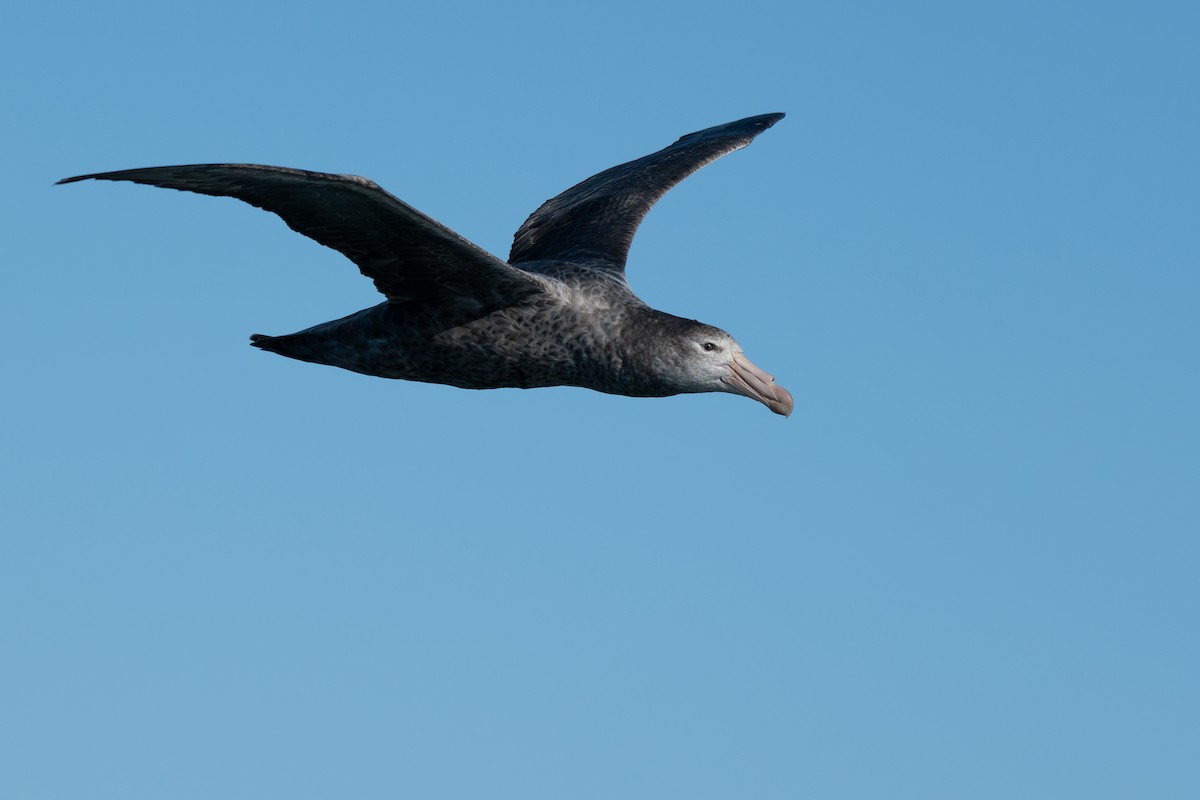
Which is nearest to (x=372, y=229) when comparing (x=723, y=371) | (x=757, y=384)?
(x=723, y=371)

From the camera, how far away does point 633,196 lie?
1503cm

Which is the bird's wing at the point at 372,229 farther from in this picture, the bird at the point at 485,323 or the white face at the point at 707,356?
the white face at the point at 707,356

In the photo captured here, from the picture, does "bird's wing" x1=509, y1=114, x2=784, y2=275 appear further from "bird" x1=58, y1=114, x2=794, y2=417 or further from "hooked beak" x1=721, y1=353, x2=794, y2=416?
"hooked beak" x1=721, y1=353, x2=794, y2=416

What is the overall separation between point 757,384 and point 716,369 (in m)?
0.30

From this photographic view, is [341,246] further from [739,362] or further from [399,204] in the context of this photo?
[739,362]

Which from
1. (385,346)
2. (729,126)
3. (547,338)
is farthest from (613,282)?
(729,126)

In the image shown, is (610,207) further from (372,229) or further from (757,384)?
(372,229)

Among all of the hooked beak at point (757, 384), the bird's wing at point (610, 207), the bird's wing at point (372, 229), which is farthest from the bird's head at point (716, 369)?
the bird's wing at point (610, 207)

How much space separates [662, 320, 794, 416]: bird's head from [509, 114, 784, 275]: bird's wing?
5.52 feet

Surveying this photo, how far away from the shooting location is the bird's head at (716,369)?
11594mm

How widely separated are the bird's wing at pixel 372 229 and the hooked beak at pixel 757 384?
149 centimetres

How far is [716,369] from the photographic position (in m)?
11.7

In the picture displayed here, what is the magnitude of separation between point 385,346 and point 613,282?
5.62ft

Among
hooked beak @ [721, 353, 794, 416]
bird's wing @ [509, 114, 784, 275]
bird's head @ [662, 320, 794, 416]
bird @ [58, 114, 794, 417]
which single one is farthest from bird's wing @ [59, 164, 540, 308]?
bird's wing @ [509, 114, 784, 275]
